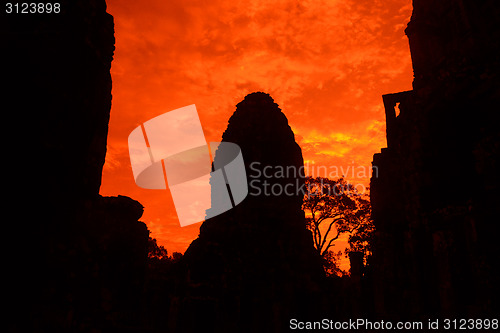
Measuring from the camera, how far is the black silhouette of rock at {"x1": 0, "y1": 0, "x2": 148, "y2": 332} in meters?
4.00

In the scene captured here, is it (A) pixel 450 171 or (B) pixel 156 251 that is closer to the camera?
(A) pixel 450 171

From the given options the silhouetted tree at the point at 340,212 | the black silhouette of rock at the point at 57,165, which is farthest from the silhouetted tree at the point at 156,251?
the black silhouette of rock at the point at 57,165

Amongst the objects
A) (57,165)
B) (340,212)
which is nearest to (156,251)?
(340,212)

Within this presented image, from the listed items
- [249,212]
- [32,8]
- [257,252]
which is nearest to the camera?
[32,8]

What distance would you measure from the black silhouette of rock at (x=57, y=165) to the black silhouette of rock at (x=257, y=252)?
1333cm

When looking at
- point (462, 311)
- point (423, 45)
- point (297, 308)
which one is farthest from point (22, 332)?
point (423, 45)

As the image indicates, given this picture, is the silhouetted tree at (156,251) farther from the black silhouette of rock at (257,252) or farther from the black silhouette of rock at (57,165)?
the black silhouette of rock at (57,165)

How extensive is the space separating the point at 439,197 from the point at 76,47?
14563 millimetres

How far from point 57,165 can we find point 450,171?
15.2m

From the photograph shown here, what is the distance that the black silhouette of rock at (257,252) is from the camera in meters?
18.8

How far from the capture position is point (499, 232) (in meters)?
11.2

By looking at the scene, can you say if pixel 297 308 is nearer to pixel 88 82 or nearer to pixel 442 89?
pixel 442 89

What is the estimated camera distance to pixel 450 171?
1456cm

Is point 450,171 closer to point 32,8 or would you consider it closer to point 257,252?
point 257,252
